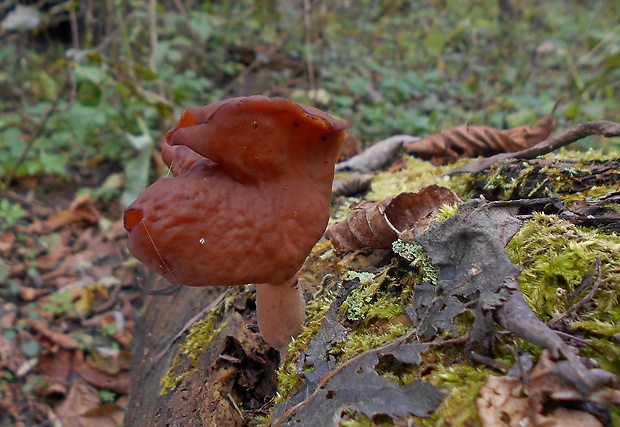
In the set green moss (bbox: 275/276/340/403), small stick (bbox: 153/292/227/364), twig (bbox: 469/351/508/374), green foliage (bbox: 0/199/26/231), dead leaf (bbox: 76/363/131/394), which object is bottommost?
dead leaf (bbox: 76/363/131/394)

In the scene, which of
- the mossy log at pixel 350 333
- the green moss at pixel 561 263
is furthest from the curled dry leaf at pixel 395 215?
the green moss at pixel 561 263

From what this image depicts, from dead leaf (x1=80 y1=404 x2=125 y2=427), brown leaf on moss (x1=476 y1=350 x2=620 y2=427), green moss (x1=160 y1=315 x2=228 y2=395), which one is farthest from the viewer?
dead leaf (x1=80 y1=404 x2=125 y2=427)

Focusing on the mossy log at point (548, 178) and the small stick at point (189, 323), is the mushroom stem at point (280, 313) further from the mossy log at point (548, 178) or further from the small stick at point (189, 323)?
the mossy log at point (548, 178)

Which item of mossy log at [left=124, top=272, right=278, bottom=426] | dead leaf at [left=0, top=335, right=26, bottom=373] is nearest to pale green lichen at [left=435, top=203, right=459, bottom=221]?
mossy log at [left=124, top=272, right=278, bottom=426]

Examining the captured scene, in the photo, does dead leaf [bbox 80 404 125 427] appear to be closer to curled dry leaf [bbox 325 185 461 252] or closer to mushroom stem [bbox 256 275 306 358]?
mushroom stem [bbox 256 275 306 358]

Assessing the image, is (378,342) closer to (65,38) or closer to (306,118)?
(306,118)

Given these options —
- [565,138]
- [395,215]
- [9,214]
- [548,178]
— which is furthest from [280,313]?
[9,214]

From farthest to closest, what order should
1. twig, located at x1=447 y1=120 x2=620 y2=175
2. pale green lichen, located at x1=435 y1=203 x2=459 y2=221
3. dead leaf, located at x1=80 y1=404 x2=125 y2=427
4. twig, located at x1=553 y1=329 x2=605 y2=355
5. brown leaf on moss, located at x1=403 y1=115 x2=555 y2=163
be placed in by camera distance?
dead leaf, located at x1=80 y1=404 x2=125 y2=427
brown leaf on moss, located at x1=403 y1=115 x2=555 y2=163
twig, located at x1=447 y1=120 x2=620 y2=175
pale green lichen, located at x1=435 y1=203 x2=459 y2=221
twig, located at x1=553 y1=329 x2=605 y2=355
